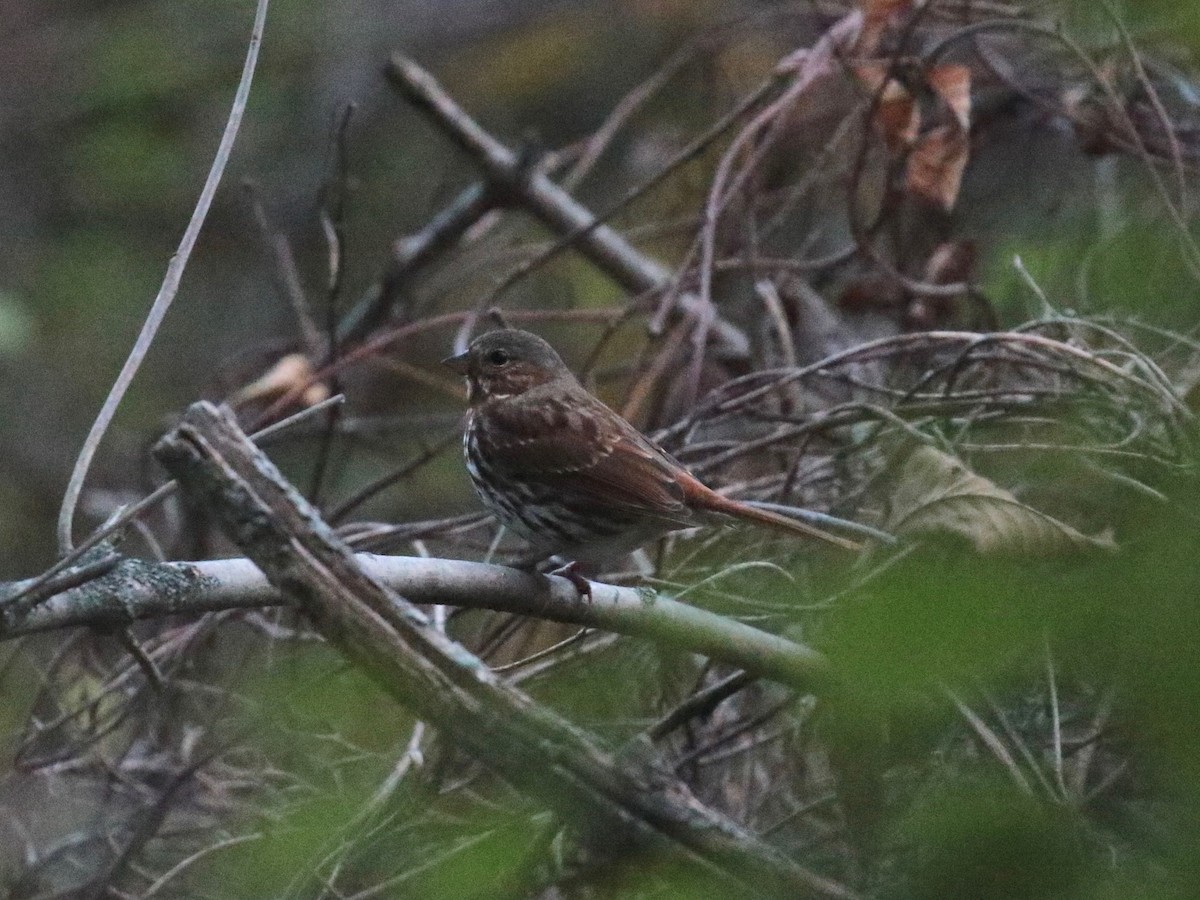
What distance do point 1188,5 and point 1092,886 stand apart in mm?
735

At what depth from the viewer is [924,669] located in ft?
3.71

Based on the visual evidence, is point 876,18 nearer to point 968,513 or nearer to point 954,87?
point 954,87

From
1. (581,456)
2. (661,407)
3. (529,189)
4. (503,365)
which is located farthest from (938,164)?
(581,456)

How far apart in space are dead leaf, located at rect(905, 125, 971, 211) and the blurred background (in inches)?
0.9

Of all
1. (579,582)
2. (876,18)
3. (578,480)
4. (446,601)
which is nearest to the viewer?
(446,601)

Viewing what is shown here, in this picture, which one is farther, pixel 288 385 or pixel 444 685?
pixel 288 385

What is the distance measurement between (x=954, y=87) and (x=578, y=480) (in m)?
2.01

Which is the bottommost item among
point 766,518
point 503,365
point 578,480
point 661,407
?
point 661,407

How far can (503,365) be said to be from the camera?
152 inches

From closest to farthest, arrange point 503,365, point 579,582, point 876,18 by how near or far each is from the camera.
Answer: point 579,582 → point 503,365 → point 876,18

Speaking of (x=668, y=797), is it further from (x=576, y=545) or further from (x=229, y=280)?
(x=229, y=280)

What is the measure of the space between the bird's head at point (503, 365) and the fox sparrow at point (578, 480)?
0.04m

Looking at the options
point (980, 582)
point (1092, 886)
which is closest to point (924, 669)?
point (980, 582)

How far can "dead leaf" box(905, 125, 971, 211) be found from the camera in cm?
476
